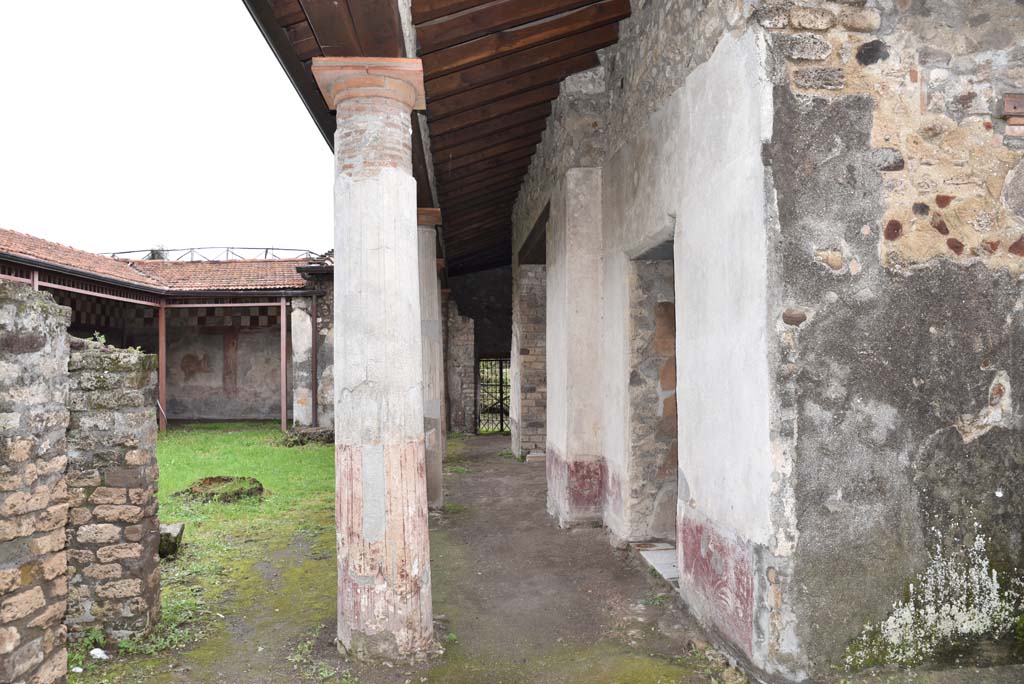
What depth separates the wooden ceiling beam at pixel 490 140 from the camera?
21.8 feet

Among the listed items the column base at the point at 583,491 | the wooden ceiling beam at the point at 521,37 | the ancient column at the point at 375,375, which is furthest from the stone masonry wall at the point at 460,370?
the ancient column at the point at 375,375

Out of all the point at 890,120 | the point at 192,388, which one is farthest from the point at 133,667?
the point at 192,388

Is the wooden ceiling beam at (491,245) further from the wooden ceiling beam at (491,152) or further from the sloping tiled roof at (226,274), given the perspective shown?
the wooden ceiling beam at (491,152)

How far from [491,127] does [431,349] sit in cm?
250

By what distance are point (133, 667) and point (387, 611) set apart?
1.33 meters

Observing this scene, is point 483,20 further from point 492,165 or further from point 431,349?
point 431,349

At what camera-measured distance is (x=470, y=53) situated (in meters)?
4.62

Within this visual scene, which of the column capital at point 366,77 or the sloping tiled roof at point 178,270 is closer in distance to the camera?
the column capital at point 366,77

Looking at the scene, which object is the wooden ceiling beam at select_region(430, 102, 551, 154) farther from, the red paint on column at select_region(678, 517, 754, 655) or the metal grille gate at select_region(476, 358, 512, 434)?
the metal grille gate at select_region(476, 358, 512, 434)

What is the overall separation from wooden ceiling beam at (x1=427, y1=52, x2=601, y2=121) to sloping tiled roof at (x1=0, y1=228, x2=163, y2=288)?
7.92m

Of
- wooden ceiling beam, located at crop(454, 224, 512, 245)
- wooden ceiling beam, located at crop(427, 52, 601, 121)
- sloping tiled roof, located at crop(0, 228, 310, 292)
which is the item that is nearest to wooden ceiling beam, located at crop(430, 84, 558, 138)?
wooden ceiling beam, located at crop(427, 52, 601, 121)

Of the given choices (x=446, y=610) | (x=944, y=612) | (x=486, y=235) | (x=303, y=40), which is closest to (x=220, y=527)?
(x=446, y=610)

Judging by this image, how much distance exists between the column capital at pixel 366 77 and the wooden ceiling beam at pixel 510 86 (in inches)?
71.4

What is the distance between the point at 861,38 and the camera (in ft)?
9.55
